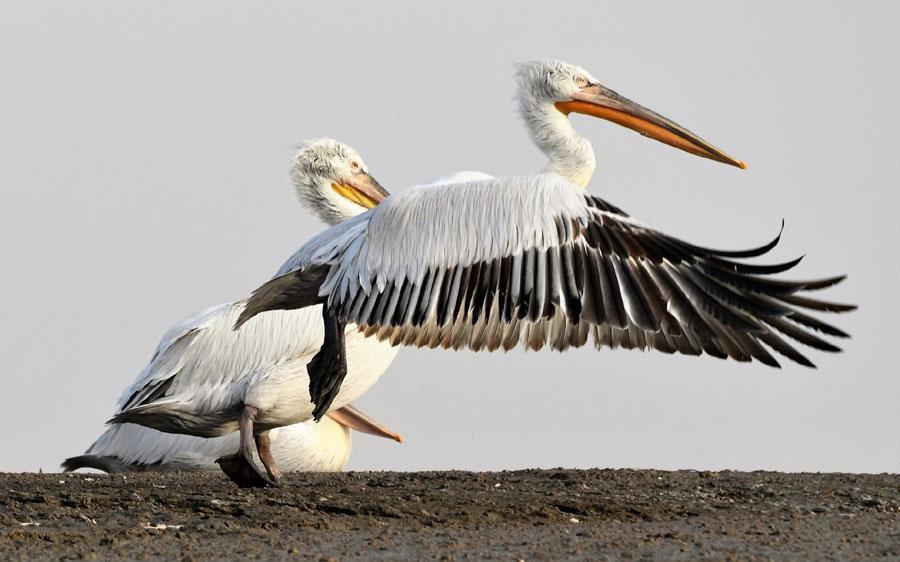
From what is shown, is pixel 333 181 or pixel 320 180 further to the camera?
pixel 333 181

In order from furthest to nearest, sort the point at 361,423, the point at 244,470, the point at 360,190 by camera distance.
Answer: the point at 361,423 → the point at 360,190 → the point at 244,470

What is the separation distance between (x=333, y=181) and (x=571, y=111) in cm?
203

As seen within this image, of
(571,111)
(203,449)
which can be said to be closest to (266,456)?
(203,449)

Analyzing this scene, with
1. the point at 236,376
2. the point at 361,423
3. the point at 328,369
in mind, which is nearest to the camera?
the point at 328,369

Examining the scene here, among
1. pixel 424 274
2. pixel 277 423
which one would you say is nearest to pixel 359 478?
pixel 277 423

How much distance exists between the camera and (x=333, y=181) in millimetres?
8898

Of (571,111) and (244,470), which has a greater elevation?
(571,111)

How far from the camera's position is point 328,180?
8.80 m

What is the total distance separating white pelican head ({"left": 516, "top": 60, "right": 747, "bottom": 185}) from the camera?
6.89 meters

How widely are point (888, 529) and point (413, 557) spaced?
189 centimetres

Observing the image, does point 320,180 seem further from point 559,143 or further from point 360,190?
point 559,143

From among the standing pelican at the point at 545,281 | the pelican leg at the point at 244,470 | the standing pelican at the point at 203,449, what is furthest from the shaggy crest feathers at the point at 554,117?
the standing pelican at the point at 203,449

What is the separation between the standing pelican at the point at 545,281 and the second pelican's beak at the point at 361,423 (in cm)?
358

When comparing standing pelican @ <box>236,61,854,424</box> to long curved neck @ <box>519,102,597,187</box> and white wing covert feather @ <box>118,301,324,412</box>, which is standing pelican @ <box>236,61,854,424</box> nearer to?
long curved neck @ <box>519,102,597,187</box>
